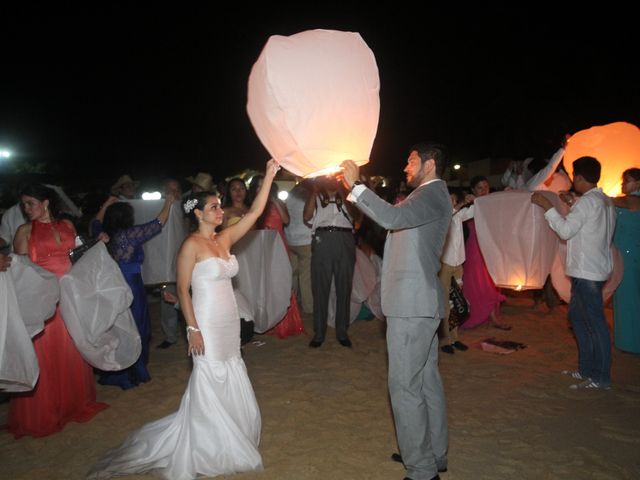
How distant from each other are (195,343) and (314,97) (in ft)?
5.74

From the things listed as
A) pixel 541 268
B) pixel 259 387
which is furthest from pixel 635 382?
pixel 259 387

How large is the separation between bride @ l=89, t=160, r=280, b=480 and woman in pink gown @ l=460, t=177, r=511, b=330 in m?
4.02

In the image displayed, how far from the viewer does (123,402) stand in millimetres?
A: 4523

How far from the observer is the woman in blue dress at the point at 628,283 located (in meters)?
5.44

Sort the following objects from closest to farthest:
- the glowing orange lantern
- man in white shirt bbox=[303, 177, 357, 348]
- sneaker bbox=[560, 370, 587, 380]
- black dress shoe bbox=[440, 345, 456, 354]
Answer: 1. sneaker bbox=[560, 370, 587, 380]
2. the glowing orange lantern
3. black dress shoe bbox=[440, 345, 456, 354]
4. man in white shirt bbox=[303, 177, 357, 348]

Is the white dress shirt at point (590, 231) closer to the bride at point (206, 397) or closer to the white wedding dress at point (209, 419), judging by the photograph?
the bride at point (206, 397)

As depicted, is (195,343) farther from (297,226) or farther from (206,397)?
(297,226)

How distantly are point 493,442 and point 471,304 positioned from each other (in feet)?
10.6

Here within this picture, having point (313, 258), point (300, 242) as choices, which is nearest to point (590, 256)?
point (313, 258)

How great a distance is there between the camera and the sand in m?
3.26

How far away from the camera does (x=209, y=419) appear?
3.21 metres

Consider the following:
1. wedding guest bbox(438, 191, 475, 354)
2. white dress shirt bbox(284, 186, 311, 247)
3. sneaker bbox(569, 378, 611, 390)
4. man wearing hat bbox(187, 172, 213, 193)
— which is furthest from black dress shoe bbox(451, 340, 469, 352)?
man wearing hat bbox(187, 172, 213, 193)

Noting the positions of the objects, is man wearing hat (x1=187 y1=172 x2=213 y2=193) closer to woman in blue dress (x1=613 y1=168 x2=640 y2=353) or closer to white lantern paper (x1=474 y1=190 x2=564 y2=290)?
white lantern paper (x1=474 y1=190 x2=564 y2=290)

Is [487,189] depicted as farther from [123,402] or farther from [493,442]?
[123,402]
